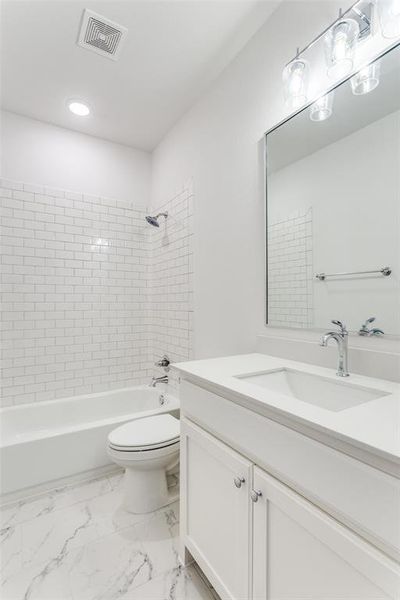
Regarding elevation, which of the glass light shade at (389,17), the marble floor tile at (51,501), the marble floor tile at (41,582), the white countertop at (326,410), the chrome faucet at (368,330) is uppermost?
the glass light shade at (389,17)

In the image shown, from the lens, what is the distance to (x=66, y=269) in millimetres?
2490

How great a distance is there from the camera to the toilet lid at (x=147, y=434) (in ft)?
5.24

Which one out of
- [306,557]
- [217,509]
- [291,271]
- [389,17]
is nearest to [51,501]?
[217,509]

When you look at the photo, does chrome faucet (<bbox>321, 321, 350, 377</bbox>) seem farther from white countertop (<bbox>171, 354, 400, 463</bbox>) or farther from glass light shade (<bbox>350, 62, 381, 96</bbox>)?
glass light shade (<bbox>350, 62, 381, 96</bbox>)

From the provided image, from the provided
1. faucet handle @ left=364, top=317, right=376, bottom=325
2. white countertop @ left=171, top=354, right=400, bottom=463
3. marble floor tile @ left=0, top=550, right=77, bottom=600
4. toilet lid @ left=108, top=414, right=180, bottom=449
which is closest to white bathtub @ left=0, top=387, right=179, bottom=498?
toilet lid @ left=108, top=414, right=180, bottom=449

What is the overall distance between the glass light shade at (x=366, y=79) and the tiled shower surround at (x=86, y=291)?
130cm

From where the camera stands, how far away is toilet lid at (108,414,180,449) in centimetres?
160

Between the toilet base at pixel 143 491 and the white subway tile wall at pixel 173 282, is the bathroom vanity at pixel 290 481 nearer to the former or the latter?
the toilet base at pixel 143 491

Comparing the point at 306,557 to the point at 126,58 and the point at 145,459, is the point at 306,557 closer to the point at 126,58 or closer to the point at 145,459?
the point at 145,459

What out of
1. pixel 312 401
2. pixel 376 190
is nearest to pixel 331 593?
pixel 312 401

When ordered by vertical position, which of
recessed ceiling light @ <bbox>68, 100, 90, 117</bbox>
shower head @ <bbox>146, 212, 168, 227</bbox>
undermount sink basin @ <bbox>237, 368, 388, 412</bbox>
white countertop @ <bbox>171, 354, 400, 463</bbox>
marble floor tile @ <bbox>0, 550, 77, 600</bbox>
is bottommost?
marble floor tile @ <bbox>0, 550, 77, 600</bbox>

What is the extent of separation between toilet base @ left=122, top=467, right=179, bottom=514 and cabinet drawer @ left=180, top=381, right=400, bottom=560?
0.90 metres

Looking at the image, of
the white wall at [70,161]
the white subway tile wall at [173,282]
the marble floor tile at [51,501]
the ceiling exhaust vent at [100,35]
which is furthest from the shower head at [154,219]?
the marble floor tile at [51,501]

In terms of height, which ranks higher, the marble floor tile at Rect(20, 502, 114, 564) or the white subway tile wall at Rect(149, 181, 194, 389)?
the white subway tile wall at Rect(149, 181, 194, 389)
